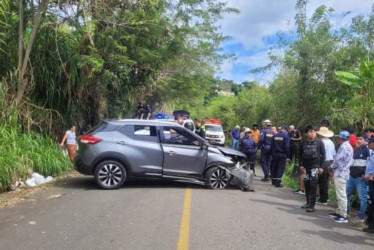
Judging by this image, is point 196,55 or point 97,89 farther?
point 196,55

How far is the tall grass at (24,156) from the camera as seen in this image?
9.79 meters

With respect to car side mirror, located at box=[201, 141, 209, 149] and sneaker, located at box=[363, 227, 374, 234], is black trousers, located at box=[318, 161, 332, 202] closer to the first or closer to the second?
sneaker, located at box=[363, 227, 374, 234]

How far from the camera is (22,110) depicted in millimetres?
12344

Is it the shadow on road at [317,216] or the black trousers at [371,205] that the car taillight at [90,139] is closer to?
the shadow on road at [317,216]

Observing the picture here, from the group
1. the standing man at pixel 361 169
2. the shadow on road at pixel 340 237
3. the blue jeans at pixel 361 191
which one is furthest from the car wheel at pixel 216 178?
the shadow on road at pixel 340 237

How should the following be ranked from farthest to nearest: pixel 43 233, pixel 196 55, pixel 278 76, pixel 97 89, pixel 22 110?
1. pixel 196 55
2. pixel 278 76
3. pixel 97 89
4. pixel 22 110
5. pixel 43 233

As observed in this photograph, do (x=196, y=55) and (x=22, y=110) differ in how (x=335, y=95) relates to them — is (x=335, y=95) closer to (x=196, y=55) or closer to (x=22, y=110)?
(x=196, y=55)

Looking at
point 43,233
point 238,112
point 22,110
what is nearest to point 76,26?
point 22,110

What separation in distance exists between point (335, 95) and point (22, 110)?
472 inches

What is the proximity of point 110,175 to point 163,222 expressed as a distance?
345cm

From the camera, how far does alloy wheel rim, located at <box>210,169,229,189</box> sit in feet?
35.3

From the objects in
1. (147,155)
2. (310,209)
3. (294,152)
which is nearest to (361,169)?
(310,209)

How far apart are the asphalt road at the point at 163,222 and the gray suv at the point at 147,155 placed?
445 mm

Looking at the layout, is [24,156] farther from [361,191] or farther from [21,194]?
[361,191]
